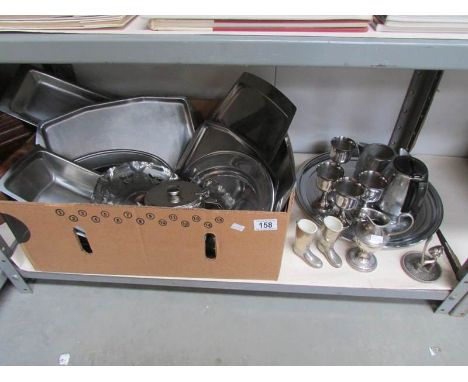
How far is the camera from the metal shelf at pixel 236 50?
407 mm

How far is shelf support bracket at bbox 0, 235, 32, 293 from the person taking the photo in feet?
2.29

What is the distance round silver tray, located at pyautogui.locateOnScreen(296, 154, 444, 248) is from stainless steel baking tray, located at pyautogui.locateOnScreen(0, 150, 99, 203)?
52cm

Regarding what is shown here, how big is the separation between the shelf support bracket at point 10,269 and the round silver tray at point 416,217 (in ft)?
2.18

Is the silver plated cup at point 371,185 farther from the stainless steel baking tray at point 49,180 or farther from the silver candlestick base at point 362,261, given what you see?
the stainless steel baking tray at point 49,180

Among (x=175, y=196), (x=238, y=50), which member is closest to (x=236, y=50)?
(x=238, y=50)

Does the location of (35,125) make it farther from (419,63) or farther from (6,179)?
(419,63)

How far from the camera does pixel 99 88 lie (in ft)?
3.14

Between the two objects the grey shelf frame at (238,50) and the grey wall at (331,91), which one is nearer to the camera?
the grey shelf frame at (238,50)

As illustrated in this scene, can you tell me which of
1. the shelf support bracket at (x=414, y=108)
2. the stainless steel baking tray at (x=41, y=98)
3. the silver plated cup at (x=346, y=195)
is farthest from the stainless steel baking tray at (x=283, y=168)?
the stainless steel baking tray at (x=41, y=98)

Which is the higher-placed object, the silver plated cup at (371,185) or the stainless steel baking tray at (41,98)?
the stainless steel baking tray at (41,98)

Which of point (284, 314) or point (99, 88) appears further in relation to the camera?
point (99, 88)

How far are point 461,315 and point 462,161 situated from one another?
472 millimetres

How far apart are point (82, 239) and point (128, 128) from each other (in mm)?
326
